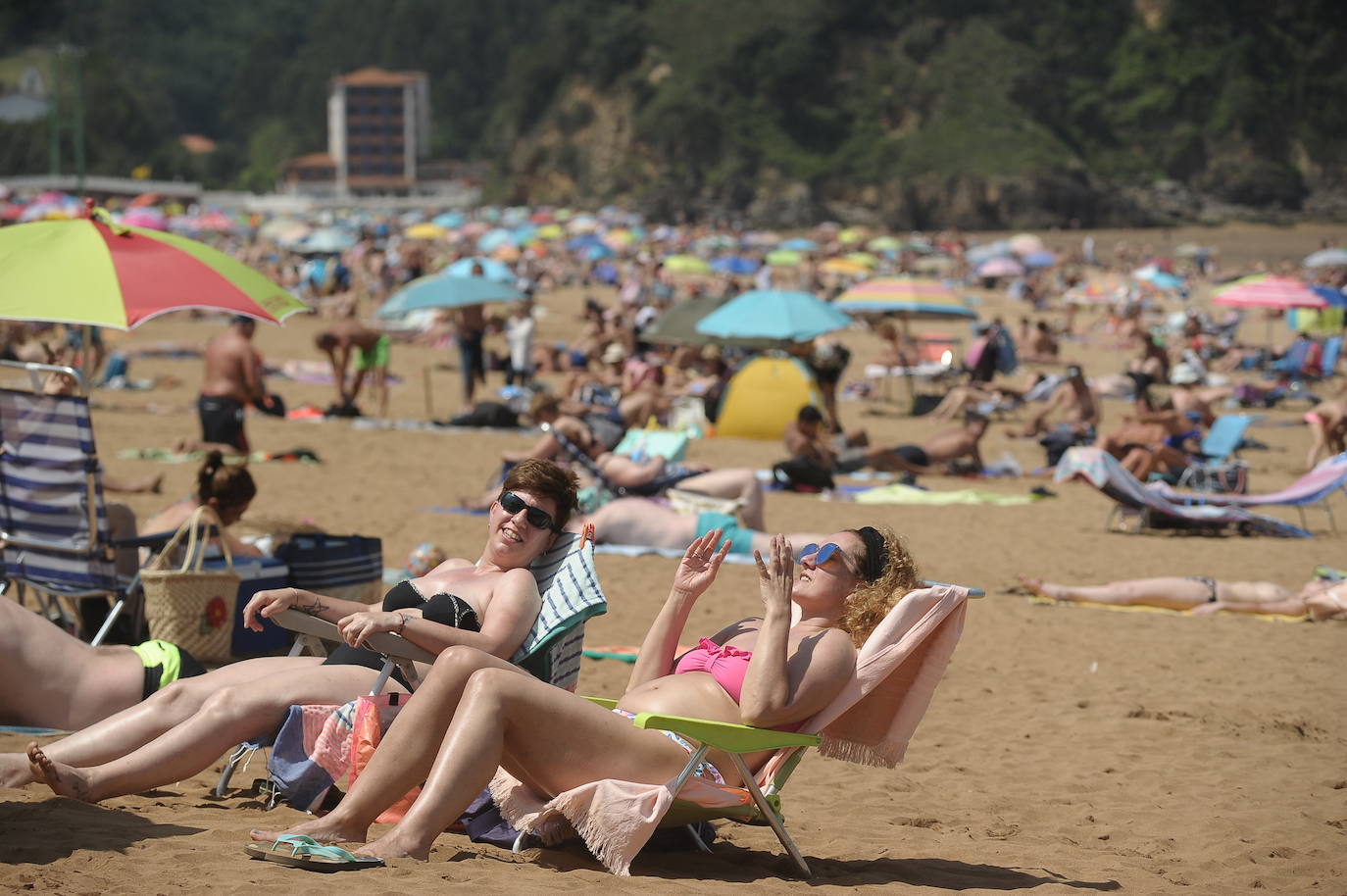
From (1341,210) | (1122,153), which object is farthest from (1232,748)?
(1122,153)

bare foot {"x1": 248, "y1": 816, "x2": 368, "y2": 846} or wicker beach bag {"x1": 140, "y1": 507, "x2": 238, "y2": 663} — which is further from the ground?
bare foot {"x1": 248, "y1": 816, "x2": 368, "y2": 846}

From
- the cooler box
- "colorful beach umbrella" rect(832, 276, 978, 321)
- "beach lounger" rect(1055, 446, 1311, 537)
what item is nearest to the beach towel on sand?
"beach lounger" rect(1055, 446, 1311, 537)

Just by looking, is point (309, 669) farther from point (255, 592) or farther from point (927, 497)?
point (927, 497)

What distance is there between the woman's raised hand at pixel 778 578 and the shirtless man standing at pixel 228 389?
664 cm

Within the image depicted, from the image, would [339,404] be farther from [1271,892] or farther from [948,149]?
[948,149]

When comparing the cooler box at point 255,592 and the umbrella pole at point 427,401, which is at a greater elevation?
the cooler box at point 255,592

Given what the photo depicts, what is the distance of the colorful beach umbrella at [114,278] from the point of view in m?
4.75

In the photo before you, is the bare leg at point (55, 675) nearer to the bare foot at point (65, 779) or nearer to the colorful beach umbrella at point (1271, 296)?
the bare foot at point (65, 779)

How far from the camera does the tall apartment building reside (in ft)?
337

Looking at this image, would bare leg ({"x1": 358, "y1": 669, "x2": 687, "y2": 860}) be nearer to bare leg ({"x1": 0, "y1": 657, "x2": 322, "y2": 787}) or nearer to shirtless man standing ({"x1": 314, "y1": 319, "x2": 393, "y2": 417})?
bare leg ({"x1": 0, "y1": 657, "x2": 322, "y2": 787})

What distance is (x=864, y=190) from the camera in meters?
70.8

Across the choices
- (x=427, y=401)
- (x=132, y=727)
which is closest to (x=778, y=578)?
(x=132, y=727)

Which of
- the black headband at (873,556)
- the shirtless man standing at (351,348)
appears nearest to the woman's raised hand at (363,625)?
the black headband at (873,556)

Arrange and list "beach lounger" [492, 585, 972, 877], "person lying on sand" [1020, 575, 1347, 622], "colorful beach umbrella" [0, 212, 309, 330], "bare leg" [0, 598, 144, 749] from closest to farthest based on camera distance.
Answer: "beach lounger" [492, 585, 972, 877] < "bare leg" [0, 598, 144, 749] < "colorful beach umbrella" [0, 212, 309, 330] < "person lying on sand" [1020, 575, 1347, 622]
